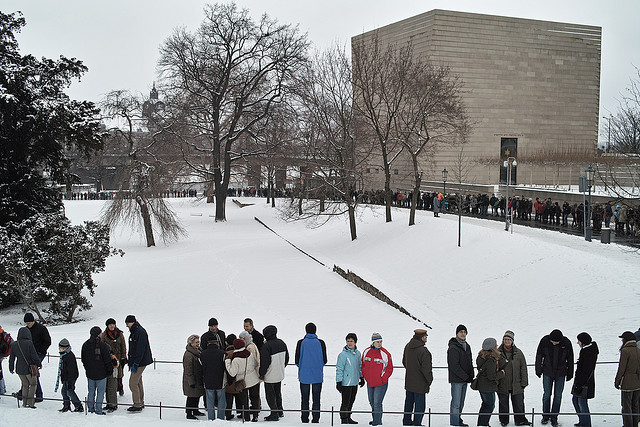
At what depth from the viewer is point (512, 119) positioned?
63.5 m

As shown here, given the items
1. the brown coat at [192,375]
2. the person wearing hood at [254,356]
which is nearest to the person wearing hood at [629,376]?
the person wearing hood at [254,356]

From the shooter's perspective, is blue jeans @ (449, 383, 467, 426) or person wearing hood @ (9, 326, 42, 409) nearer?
blue jeans @ (449, 383, 467, 426)

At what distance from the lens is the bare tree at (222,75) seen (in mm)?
46750

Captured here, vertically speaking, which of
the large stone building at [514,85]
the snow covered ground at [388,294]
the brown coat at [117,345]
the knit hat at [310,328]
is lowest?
the snow covered ground at [388,294]

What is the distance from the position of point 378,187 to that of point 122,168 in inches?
1291

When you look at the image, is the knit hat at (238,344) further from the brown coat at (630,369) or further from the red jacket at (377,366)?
the brown coat at (630,369)

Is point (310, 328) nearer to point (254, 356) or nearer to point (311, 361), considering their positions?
point (311, 361)

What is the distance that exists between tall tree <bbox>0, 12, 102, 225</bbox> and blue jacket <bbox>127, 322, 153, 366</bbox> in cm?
1439

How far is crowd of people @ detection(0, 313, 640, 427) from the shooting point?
9172 mm

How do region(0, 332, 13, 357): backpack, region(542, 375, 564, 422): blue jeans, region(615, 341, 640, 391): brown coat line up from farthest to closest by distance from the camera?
region(0, 332, 13, 357): backpack
region(542, 375, 564, 422): blue jeans
region(615, 341, 640, 391): brown coat

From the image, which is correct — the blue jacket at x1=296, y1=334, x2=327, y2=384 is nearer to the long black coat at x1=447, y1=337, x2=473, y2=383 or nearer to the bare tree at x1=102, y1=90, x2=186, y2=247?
the long black coat at x1=447, y1=337, x2=473, y2=383

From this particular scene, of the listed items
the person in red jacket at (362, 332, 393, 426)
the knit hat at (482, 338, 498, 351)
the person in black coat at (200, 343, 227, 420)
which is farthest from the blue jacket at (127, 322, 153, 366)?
the knit hat at (482, 338, 498, 351)

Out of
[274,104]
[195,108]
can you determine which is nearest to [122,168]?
[195,108]

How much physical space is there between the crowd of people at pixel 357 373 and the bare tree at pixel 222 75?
3699cm
